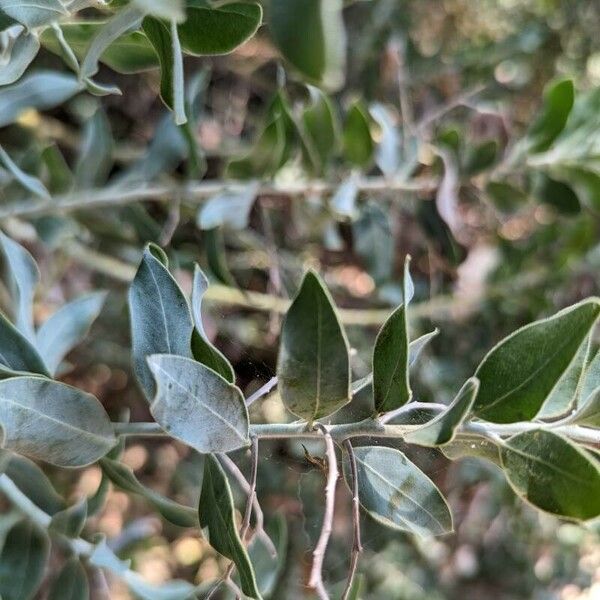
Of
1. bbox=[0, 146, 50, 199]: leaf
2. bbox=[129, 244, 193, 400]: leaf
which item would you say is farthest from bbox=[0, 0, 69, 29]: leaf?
bbox=[0, 146, 50, 199]: leaf

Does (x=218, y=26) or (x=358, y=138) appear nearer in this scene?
(x=218, y=26)

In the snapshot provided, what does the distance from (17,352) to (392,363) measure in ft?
0.79

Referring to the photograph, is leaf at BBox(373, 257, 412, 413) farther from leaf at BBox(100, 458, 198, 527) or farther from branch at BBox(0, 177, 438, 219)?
branch at BBox(0, 177, 438, 219)

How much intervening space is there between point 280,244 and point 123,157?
27 centimetres

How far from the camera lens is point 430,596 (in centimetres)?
125

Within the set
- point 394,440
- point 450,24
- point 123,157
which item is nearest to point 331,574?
point 394,440

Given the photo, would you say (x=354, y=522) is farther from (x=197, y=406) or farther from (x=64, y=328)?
(x=64, y=328)

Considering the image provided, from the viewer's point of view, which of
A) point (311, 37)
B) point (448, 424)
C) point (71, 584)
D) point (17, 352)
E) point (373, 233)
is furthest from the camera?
point (373, 233)

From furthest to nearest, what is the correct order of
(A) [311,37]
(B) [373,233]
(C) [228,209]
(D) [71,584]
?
(B) [373,233] < (C) [228,209] < (D) [71,584] < (A) [311,37]

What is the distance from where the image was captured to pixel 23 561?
600 millimetres

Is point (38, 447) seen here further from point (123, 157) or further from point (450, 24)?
point (450, 24)

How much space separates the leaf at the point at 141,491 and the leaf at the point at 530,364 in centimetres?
26

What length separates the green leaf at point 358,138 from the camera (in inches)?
31.2

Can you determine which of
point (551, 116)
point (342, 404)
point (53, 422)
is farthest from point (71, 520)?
point (551, 116)
